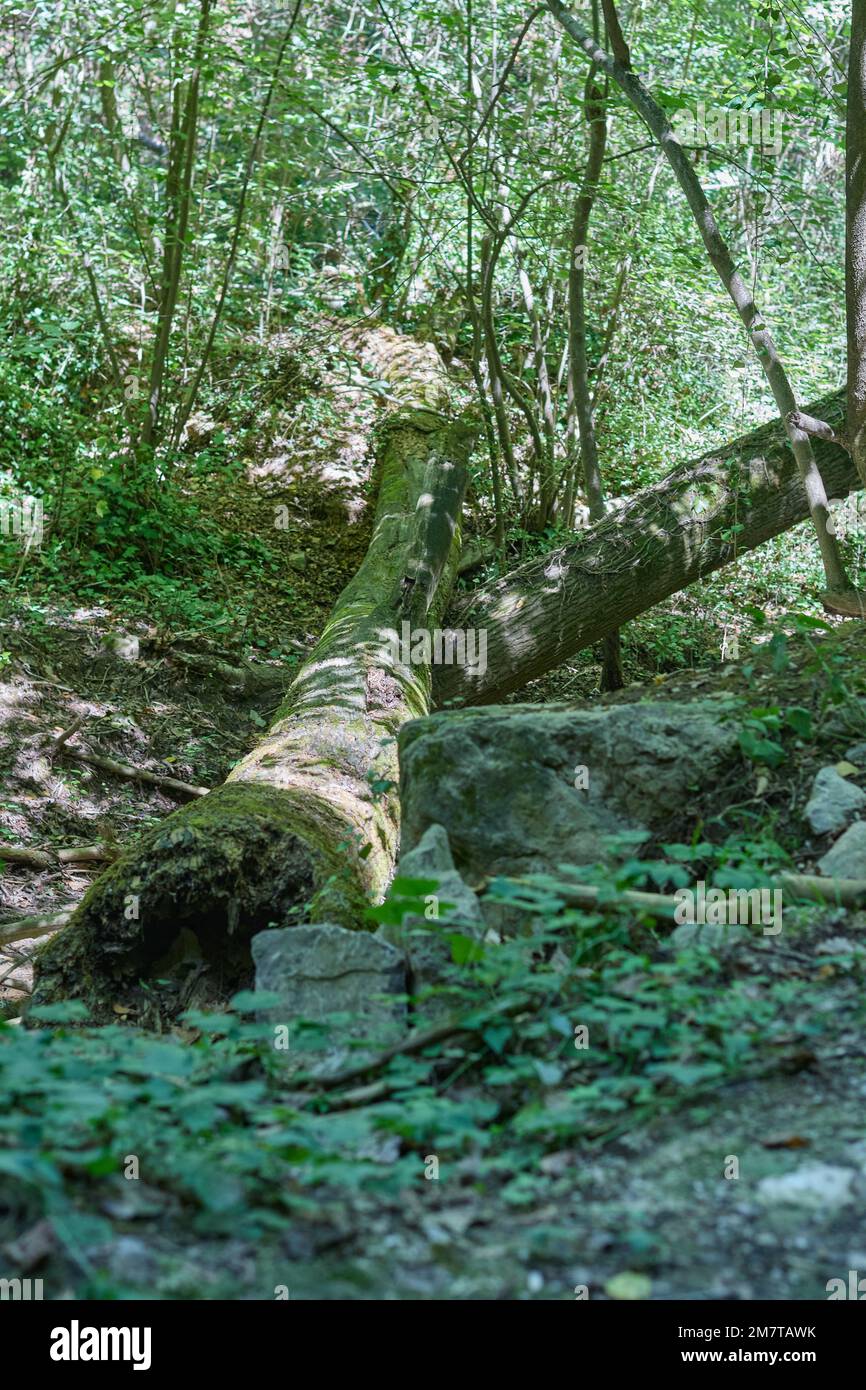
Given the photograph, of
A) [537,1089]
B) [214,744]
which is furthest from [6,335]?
[537,1089]

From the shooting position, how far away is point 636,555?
6.87 m

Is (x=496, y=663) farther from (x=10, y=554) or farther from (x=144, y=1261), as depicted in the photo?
(x=144, y=1261)

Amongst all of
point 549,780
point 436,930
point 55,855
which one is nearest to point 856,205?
point 549,780

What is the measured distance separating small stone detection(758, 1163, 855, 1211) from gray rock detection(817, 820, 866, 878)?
1216mm

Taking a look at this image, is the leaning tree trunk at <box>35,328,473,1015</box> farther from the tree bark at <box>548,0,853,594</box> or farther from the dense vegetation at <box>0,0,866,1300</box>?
the tree bark at <box>548,0,853,594</box>

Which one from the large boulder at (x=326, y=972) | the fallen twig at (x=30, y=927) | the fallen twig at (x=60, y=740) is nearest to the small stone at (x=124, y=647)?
the fallen twig at (x=60, y=740)

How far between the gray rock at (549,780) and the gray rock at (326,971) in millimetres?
534

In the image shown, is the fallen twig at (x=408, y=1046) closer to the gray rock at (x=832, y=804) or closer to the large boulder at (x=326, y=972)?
the large boulder at (x=326, y=972)

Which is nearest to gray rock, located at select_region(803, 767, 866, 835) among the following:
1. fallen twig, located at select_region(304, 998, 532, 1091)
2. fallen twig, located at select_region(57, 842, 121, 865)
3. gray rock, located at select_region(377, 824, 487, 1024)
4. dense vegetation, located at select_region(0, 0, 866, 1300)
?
dense vegetation, located at select_region(0, 0, 866, 1300)

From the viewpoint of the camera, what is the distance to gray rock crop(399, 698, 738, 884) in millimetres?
3518

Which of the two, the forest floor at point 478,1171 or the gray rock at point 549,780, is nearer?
the forest floor at point 478,1171

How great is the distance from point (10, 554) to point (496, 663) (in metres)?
3.30

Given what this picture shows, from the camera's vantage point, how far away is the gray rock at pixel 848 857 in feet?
10.5

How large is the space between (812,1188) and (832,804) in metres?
1.55
